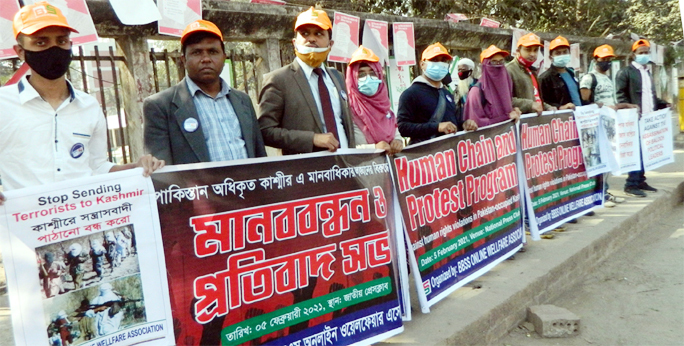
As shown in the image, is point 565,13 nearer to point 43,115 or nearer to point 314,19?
point 314,19

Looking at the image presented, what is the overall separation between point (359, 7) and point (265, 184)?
1036 centimetres

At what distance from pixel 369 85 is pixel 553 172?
233 centimetres

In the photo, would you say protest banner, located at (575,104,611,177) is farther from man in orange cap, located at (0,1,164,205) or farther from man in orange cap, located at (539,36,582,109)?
man in orange cap, located at (0,1,164,205)

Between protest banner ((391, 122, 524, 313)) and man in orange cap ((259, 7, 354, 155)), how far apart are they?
0.55 m

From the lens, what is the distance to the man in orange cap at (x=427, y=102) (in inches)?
187

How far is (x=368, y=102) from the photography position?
14.4 feet

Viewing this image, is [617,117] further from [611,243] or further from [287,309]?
[287,309]

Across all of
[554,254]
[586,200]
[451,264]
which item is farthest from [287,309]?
[586,200]

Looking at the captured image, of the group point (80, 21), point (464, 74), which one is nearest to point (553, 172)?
point (464, 74)

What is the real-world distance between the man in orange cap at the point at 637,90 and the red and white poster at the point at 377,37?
120 inches

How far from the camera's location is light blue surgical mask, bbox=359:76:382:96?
4.37 metres

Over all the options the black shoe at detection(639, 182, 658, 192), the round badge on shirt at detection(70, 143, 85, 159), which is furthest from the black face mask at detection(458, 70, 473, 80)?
the round badge on shirt at detection(70, 143, 85, 159)

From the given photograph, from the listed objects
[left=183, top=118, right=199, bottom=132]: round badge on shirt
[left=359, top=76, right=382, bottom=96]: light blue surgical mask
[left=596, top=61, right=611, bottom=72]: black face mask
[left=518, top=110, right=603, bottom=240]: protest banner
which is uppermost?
[left=596, top=61, right=611, bottom=72]: black face mask

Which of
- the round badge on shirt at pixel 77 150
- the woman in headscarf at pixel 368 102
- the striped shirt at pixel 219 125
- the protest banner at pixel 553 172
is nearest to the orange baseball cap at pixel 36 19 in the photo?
the round badge on shirt at pixel 77 150
